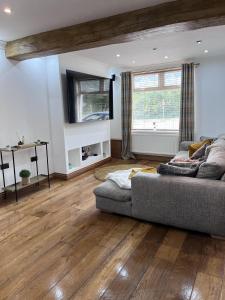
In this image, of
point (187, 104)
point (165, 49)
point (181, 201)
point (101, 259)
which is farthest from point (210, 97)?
point (101, 259)

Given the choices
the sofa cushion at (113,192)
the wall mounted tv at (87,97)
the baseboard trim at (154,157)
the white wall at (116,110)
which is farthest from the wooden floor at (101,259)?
the white wall at (116,110)

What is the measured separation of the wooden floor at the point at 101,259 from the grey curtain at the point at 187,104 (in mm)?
3383

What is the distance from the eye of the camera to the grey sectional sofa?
8.04 feet

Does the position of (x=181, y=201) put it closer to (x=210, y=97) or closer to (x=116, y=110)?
(x=210, y=97)

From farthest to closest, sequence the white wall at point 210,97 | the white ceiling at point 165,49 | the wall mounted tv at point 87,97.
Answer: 1. the white wall at point 210,97
2. the wall mounted tv at point 87,97
3. the white ceiling at point 165,49

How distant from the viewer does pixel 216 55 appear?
207 inches

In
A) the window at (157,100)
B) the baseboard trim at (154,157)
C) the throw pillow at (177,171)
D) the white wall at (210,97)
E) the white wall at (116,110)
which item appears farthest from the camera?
the white wall at (116,110)

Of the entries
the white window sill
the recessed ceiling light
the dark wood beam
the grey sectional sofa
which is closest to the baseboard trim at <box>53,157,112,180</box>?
the white window sill

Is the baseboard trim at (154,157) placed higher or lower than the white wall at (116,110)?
lower

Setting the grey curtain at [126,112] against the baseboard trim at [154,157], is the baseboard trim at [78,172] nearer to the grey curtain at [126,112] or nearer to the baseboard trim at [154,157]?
the grey curtain at [126,112]

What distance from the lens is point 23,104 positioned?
4.21 m

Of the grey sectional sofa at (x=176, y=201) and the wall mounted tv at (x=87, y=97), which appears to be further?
the wall mounted tv at (x=87, y=97)

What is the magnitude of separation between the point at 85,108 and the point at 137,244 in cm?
325

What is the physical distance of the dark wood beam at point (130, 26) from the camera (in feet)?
7.88
